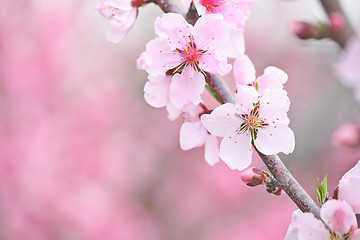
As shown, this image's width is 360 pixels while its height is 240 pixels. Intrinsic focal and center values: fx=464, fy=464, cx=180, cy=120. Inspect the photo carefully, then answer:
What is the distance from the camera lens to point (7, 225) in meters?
2.52

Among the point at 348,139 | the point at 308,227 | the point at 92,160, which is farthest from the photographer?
the point at 92,160

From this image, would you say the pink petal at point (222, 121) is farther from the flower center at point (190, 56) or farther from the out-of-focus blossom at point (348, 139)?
the out-of-focus blossom at point (348, 139)

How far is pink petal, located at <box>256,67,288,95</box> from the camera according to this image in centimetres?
64

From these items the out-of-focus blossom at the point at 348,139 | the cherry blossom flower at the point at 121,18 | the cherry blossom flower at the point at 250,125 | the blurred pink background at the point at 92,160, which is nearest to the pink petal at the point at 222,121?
the cherry blossom flower at the point at 250,125

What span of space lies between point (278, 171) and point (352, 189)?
0.30ft

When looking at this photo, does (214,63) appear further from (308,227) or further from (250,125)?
(308,227)

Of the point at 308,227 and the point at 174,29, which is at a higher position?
the point at 174,29

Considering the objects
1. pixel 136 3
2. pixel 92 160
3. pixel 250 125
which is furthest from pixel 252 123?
pixel 92 160

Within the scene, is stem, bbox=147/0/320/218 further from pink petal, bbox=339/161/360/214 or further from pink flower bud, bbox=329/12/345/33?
pink flower bud, bbox=329/12/345/33

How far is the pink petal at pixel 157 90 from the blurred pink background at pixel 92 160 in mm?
1974

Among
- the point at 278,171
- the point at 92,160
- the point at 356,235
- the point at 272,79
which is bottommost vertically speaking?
the point at 356,235

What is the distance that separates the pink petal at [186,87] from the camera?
62cm

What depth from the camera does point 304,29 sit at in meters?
1.20

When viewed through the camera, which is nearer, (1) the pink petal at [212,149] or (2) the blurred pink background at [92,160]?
(1) the pink petal at [212,149]
